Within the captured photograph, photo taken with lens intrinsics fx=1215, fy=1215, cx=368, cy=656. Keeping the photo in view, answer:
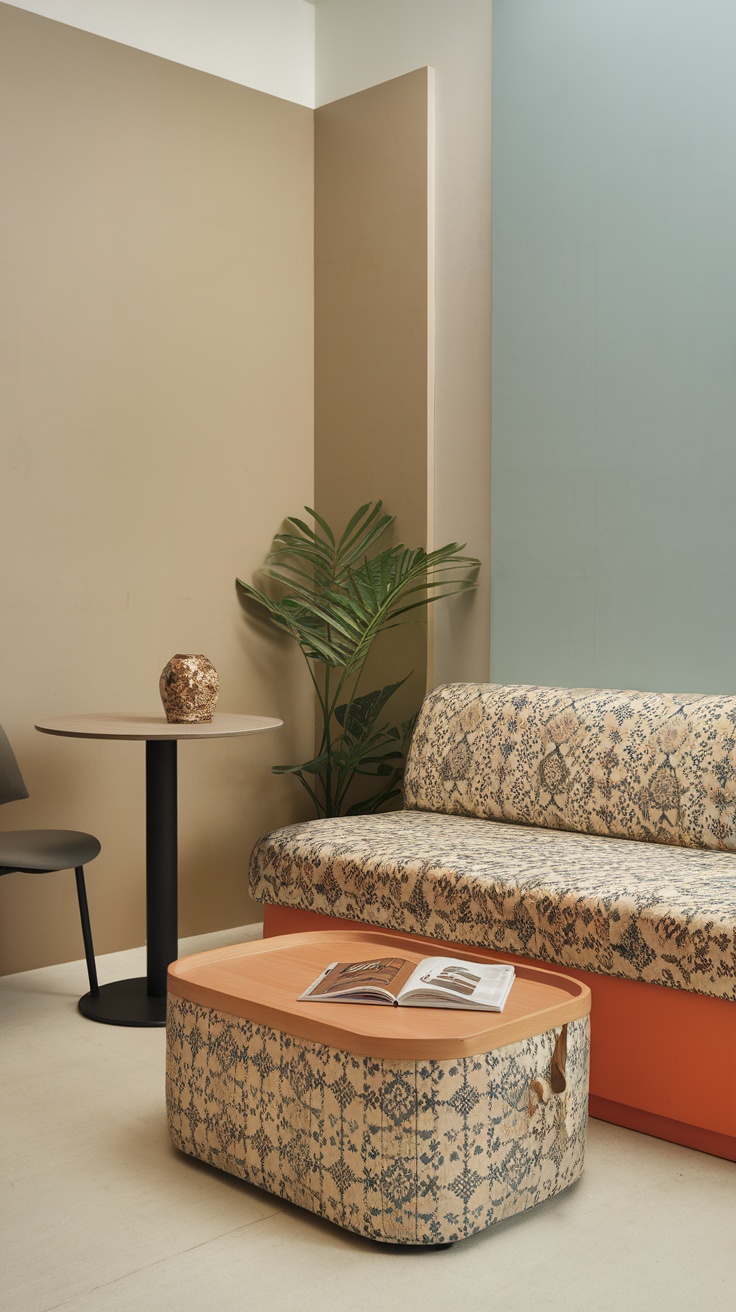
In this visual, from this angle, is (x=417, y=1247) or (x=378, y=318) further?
(x=378, y=318)

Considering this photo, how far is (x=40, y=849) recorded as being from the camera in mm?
3248

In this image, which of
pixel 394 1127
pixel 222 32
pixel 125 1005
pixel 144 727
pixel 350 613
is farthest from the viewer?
pixel 222 32


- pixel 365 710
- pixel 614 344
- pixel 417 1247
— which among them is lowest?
pixel 417 1247

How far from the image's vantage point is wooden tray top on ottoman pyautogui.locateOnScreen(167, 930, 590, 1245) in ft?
6.60

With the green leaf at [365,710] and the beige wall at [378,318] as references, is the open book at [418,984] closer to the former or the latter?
the green leaf at [365,710]

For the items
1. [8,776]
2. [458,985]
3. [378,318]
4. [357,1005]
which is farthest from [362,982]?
[378,318]

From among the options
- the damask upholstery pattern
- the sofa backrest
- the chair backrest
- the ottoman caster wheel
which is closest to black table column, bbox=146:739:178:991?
the chair backrest

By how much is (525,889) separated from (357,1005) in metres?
0.69

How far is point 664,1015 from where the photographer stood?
255cm

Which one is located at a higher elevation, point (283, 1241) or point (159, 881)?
point (159, 881)

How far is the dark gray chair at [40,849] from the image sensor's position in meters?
3.12

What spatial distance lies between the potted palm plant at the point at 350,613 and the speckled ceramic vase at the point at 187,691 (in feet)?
2.33

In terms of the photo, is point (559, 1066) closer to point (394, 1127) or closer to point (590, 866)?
point (394, 1127)

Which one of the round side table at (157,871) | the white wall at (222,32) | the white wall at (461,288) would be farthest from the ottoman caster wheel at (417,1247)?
the white wall at (222,32)
